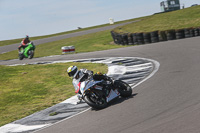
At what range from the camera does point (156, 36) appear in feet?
71.0

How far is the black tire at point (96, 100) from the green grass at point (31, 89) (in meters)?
2.09

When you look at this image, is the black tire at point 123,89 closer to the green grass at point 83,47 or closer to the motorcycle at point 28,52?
the green grass at point 83,47

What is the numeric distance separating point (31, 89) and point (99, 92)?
16.1 feet

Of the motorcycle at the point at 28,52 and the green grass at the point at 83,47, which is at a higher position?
the motorcycle at the point at 28,52

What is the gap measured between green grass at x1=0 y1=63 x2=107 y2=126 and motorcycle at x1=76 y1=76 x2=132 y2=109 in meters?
2.03

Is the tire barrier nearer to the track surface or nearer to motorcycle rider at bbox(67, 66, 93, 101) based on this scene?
the track surface

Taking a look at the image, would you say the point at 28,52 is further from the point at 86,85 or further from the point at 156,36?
the point at 86,85

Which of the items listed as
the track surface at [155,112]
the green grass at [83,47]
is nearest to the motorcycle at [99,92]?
the track surface at [155,112]

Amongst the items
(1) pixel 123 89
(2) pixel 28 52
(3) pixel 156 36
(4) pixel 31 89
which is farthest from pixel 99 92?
(2) pixel 28 52

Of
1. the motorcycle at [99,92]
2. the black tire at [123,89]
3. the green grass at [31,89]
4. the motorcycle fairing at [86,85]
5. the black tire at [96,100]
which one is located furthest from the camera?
the green grass at [31,89]

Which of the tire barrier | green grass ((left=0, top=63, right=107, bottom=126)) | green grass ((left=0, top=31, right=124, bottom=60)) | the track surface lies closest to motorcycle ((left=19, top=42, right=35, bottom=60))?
green grass ((left=0, top=31, right=124, bottom=60))

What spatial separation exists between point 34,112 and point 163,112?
416 centimetres

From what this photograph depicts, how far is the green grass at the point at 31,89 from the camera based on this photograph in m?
9.74

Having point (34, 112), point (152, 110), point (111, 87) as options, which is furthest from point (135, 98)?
point (34, 112)
